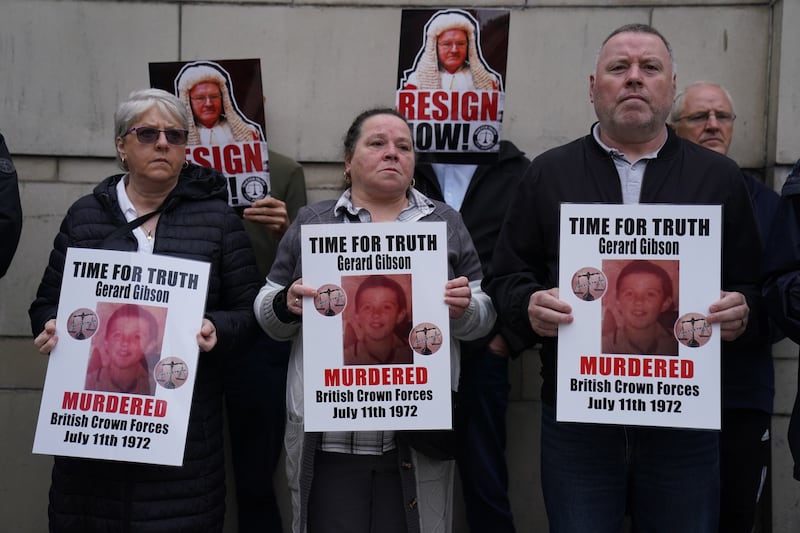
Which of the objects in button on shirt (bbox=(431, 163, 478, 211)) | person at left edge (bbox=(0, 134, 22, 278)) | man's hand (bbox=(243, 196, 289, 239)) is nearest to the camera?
person at left edge (bbox=(0, 134, 22, 278))

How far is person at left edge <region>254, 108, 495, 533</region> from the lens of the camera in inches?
128

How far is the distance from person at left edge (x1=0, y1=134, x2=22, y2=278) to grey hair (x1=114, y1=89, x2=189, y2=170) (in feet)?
1.64

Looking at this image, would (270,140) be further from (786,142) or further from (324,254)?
(786,142)

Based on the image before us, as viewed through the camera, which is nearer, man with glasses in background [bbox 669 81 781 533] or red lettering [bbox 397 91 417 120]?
man with glasses in background [bbox 669 81 781 533]

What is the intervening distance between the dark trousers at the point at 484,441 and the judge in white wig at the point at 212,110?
1.48 meters

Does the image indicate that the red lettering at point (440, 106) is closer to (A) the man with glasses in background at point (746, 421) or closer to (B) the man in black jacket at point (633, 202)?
(B) the man in black jacket at point (633, 202)

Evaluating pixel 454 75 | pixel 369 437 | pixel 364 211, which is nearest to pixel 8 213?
pixel 364 211

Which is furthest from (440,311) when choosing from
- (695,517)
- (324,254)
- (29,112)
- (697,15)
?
(29,112)

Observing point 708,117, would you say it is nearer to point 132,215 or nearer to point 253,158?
point 253,158

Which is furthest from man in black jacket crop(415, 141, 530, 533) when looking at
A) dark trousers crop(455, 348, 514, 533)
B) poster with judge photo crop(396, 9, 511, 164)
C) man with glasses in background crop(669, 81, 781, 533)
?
man with glasses in background crop(669, 81, 781, 533)

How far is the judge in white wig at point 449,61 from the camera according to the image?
4098mm

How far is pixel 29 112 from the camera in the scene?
5.03 metres

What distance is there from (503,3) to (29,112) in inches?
105

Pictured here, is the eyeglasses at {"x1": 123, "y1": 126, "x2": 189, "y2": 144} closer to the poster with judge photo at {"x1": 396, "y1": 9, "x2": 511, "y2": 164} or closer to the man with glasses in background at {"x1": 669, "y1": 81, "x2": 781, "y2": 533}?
the poster with judge photo at {"x1": 396, "y1": 9, "x2": 511, "y2": 164}
